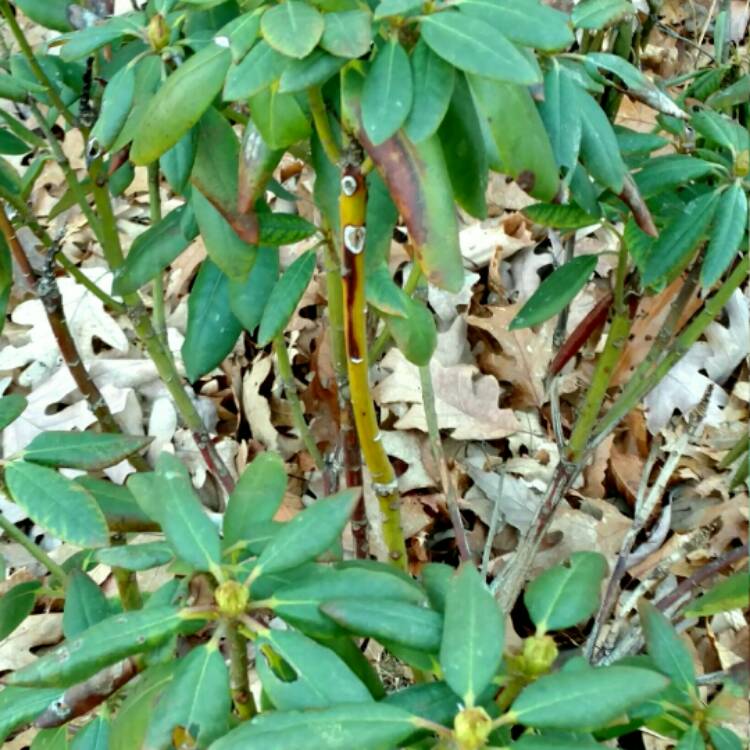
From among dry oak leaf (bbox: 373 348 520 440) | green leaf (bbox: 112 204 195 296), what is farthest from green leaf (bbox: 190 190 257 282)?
dry oak leaf (bbox: 373 348 520 440)

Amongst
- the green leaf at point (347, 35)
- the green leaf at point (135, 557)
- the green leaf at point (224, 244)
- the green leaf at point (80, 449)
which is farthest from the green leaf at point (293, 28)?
the green leaf at point (80, 449)

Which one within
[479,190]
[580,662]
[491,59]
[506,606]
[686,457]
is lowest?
[686,457]

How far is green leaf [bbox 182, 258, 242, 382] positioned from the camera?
1090 mm

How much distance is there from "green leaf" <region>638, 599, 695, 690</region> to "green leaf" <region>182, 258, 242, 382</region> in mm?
587

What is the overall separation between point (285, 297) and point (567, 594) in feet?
1.36

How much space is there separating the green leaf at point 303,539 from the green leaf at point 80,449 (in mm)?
305

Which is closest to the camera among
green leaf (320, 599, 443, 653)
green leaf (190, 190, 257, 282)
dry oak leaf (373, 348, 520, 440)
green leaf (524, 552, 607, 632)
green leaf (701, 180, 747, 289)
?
green leaf (320, 599, 443, 653)

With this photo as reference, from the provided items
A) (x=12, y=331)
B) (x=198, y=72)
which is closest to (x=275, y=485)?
(x=198, y=72)

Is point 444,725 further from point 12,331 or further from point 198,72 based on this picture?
point 12,331

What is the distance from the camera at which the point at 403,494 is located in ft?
5.77

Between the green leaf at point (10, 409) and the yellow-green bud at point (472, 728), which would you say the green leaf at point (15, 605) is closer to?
the green leaf at point (10, 409)

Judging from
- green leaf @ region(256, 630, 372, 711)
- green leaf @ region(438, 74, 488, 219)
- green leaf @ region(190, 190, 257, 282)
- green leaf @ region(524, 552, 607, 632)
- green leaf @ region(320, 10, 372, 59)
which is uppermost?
green leaf @ region(320, 10, 372, 59)

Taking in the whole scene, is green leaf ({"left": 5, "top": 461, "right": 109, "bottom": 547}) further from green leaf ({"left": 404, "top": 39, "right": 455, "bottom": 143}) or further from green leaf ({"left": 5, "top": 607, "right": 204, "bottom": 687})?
green leaf ({"left": 404, "top": 39, "right": 455, "bottom": 143})

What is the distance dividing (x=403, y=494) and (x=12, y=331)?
1.08m
